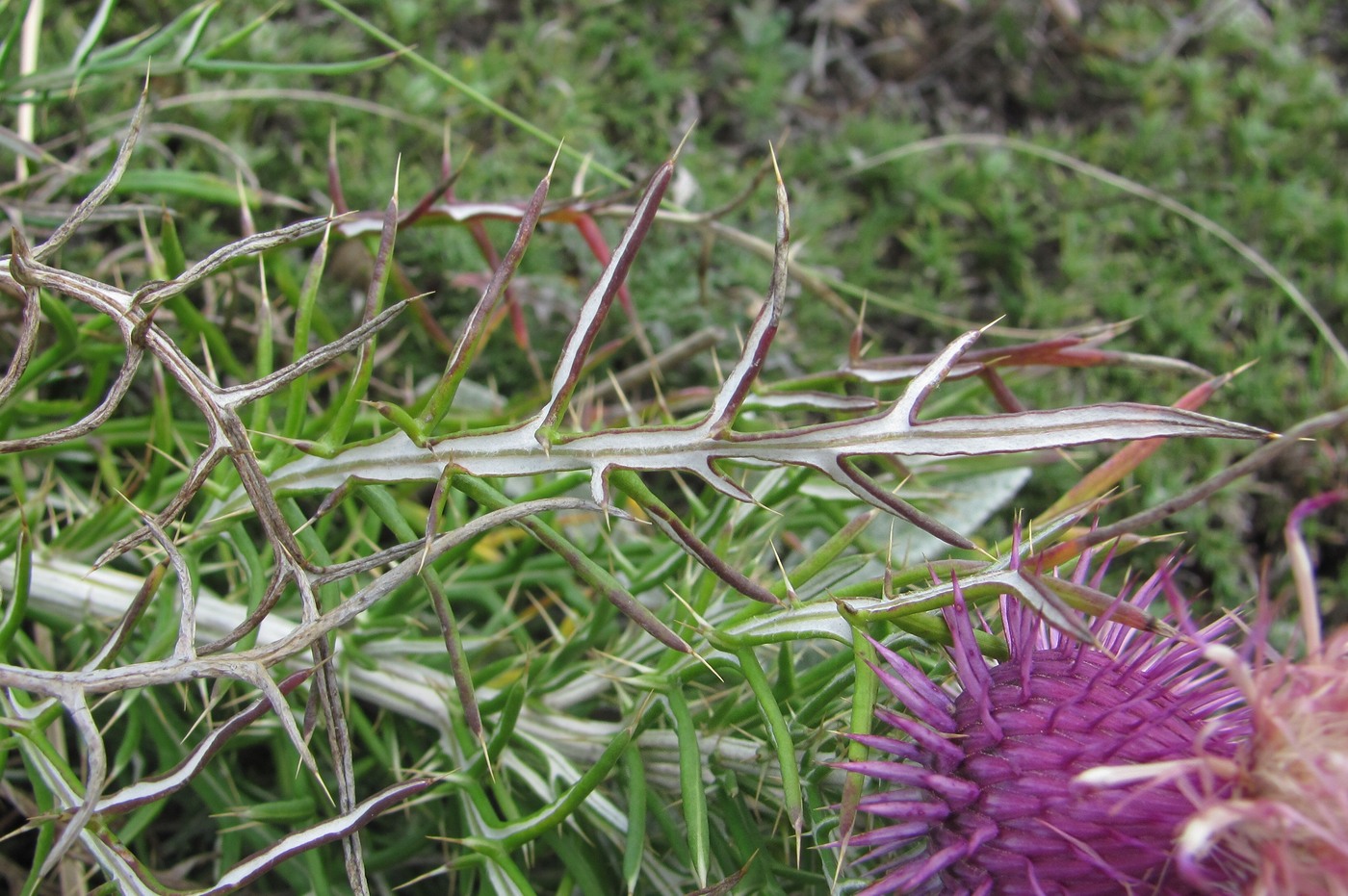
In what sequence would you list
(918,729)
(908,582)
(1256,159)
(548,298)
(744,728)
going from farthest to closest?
(1256,159)
(548,298)
(744,728)
(908,582)
(918,729)

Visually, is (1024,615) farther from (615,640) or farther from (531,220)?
(615,640)

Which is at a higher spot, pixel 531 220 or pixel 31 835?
pixel 531 220

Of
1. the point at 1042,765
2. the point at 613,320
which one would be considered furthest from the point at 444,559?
the point at 613,320

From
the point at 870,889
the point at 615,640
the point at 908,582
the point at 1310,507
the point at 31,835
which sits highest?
the point at 1310,507

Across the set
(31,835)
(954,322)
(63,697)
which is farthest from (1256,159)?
(31,835)

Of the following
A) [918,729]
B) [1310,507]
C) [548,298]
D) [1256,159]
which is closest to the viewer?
[1310,507]

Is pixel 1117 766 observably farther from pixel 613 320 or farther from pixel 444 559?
pixel 613 320
